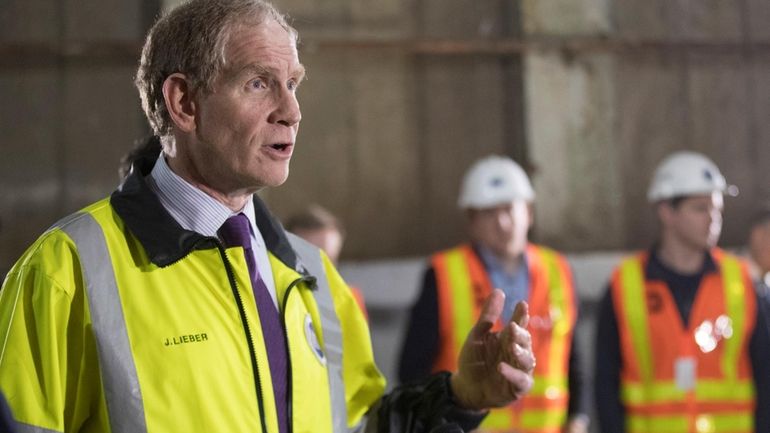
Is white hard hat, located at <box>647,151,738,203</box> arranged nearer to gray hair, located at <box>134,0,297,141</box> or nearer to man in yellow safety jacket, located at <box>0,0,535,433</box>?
man in yellow safety jacket, located at <box>0,0,535,433</box>

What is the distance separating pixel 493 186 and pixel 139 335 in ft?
11.3

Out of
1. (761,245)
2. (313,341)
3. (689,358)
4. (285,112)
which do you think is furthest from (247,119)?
(761,245)

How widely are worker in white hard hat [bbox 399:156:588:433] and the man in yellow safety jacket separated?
7.89ft

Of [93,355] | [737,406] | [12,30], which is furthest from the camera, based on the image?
[12,30]

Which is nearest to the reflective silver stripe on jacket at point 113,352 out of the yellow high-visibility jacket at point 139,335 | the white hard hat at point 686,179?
the yellow high-visibility jacket at point 139,335

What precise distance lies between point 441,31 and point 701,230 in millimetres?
2394

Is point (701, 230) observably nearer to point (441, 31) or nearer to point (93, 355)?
point (441, 31)

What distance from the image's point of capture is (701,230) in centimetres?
465

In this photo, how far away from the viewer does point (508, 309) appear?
15.2 ft

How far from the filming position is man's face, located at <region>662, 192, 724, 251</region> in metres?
4.65

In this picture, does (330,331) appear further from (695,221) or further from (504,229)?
(695,221)

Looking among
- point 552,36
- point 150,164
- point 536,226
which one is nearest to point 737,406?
point 536,226

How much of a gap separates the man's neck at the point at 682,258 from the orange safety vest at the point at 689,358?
2.8 inches

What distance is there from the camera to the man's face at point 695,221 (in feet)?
15.3
